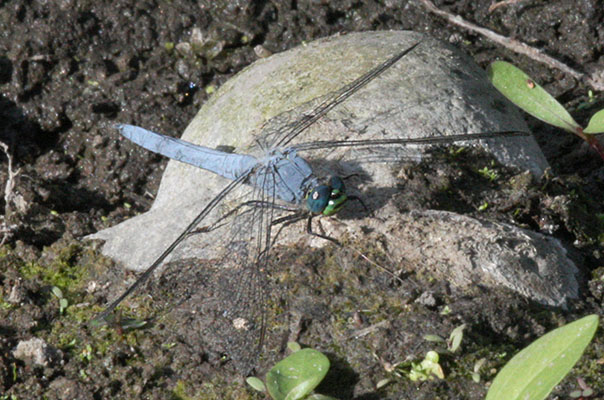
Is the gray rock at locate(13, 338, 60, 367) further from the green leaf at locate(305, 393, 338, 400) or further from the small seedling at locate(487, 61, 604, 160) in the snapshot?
the small seedling at locate(487, 61, 604, 160)

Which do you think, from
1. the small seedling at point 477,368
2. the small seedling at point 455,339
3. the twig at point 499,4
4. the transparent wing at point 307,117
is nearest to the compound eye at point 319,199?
the transparent wing at point 307,117

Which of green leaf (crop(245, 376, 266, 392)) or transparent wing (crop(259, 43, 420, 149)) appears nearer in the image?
green leaf (crop(245, 376, 266, 392))

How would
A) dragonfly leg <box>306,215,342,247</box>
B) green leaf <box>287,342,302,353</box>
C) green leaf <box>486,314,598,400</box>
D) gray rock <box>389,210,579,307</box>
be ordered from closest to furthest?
green leaf <box>486,314,598,400</box>
green leaf <box>287,342,302,353</box>
gray rock <box>389,210,579,307</box>
dragonfly leg <box>306,215,342,247</box>

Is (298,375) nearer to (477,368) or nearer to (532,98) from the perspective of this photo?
(477,368)

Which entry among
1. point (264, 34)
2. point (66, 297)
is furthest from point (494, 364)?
point (264, 34)

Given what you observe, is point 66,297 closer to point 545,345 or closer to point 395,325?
point 395,325

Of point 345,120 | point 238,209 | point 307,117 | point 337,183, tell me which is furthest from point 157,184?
point 337,183

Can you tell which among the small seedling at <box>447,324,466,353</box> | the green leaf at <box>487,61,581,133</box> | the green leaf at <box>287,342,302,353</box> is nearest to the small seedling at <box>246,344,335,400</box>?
the green leaf at <box>287,342,302,353</box>
